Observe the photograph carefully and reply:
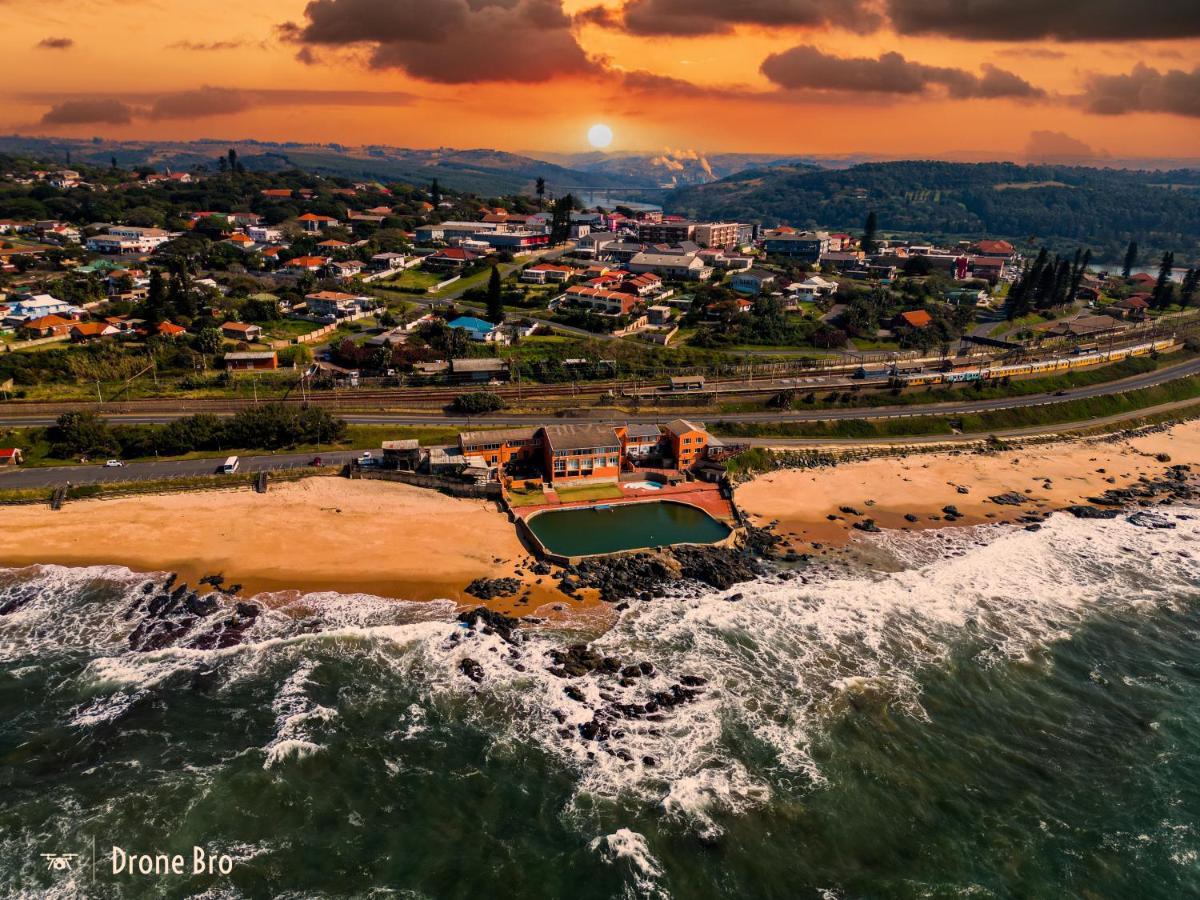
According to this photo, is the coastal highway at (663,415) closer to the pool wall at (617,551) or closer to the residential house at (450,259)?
the pool wall at (617,551)

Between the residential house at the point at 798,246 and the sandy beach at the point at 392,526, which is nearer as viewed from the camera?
the sandy beach at the point at 392,526

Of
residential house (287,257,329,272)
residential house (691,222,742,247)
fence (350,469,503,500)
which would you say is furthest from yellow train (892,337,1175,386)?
residential house (287,257,329,272)

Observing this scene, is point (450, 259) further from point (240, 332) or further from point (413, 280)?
point (240, 332)

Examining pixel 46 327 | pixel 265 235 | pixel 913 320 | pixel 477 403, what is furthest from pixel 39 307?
pixel 913 320

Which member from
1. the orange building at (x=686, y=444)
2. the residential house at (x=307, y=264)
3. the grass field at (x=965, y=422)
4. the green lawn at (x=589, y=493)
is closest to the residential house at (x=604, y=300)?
the grass field at (x=965, y=422)

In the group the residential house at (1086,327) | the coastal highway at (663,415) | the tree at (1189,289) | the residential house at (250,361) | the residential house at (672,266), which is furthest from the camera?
the tree at (1189,289)

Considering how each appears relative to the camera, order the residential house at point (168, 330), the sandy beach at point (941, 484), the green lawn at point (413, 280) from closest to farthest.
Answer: the sandy beach at point (941, 484)
the residential house at point (168, 330)
the green lawn at point (413, 280)

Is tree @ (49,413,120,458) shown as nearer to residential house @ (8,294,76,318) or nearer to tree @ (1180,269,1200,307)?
residential house @ (8,294,76,318)
